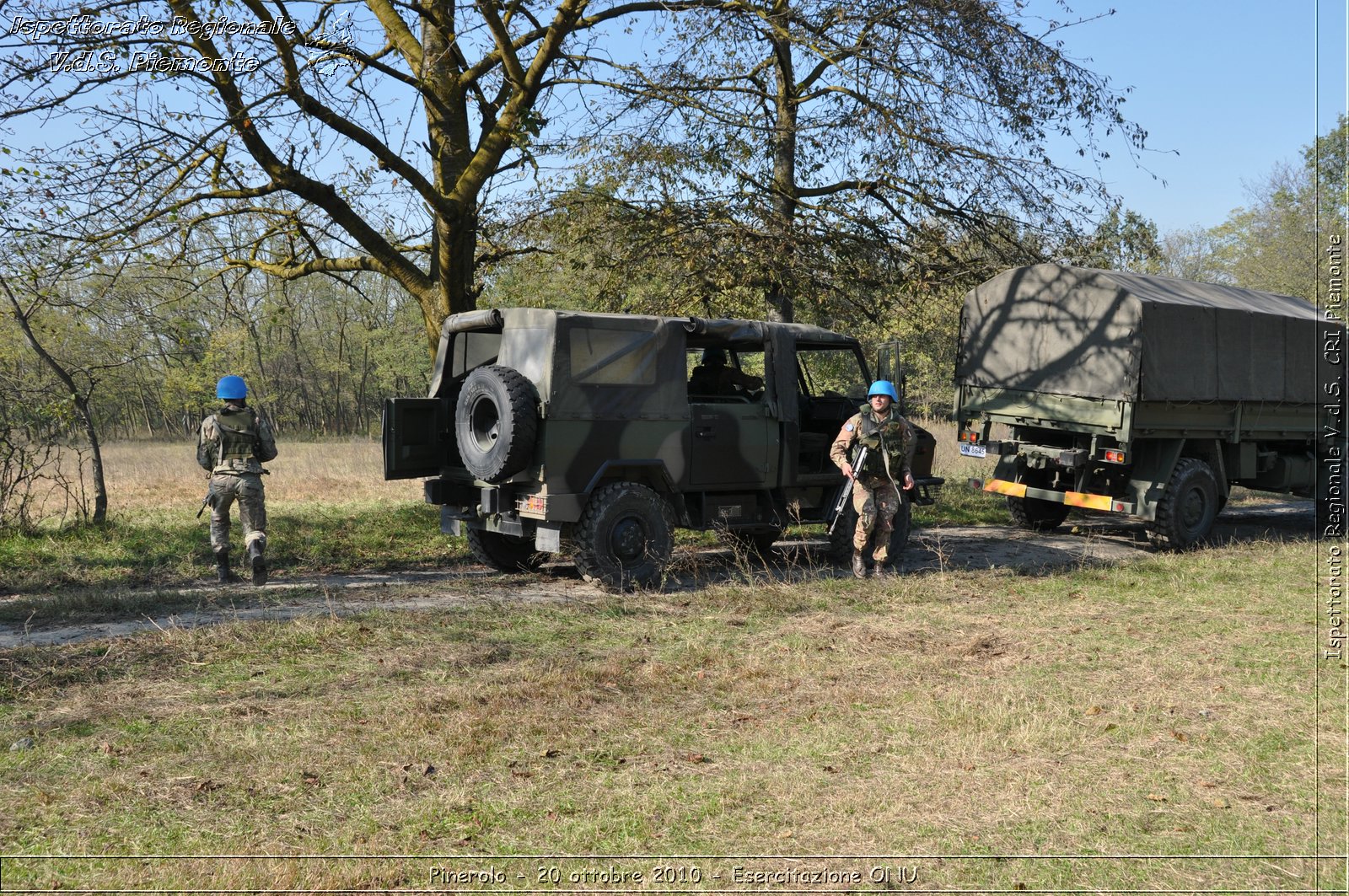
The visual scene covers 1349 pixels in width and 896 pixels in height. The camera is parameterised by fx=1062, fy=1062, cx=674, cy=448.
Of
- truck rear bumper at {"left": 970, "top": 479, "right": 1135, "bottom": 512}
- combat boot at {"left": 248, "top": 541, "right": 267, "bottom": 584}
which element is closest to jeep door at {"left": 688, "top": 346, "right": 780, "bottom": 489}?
truck rear bumper at {"left": 970, "top": 479, "right": 1135, "bottom": 512}

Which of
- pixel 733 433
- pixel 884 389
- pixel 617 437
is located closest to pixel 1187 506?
pixel 884 389

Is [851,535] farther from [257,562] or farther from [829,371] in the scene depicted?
[257,562]

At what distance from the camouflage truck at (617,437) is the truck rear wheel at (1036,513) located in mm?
3632

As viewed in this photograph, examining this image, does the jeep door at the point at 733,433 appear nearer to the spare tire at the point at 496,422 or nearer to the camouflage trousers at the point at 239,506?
the spare tire at the point at 496,422

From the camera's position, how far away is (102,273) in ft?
33.6

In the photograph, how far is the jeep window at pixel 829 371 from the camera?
1047cm

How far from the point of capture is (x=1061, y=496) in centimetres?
1159

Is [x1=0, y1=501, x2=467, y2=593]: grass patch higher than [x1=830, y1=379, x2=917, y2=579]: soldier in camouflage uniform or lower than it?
lower

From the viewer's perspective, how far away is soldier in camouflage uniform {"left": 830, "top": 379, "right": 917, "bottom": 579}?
30.8 ft

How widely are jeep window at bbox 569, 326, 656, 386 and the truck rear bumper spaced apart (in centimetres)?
502

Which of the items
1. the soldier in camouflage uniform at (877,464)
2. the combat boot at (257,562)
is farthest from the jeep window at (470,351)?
the soldier in camouflage uniform at (877,464)

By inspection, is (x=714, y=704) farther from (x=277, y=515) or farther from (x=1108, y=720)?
(x=277, y=515)

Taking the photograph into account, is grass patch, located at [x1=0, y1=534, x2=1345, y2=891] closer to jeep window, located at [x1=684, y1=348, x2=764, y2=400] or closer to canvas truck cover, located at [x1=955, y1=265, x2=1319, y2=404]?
jeep window, located at [x1=684, y1=348, x2=764, y2=400]

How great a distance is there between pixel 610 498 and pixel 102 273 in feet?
18.4
